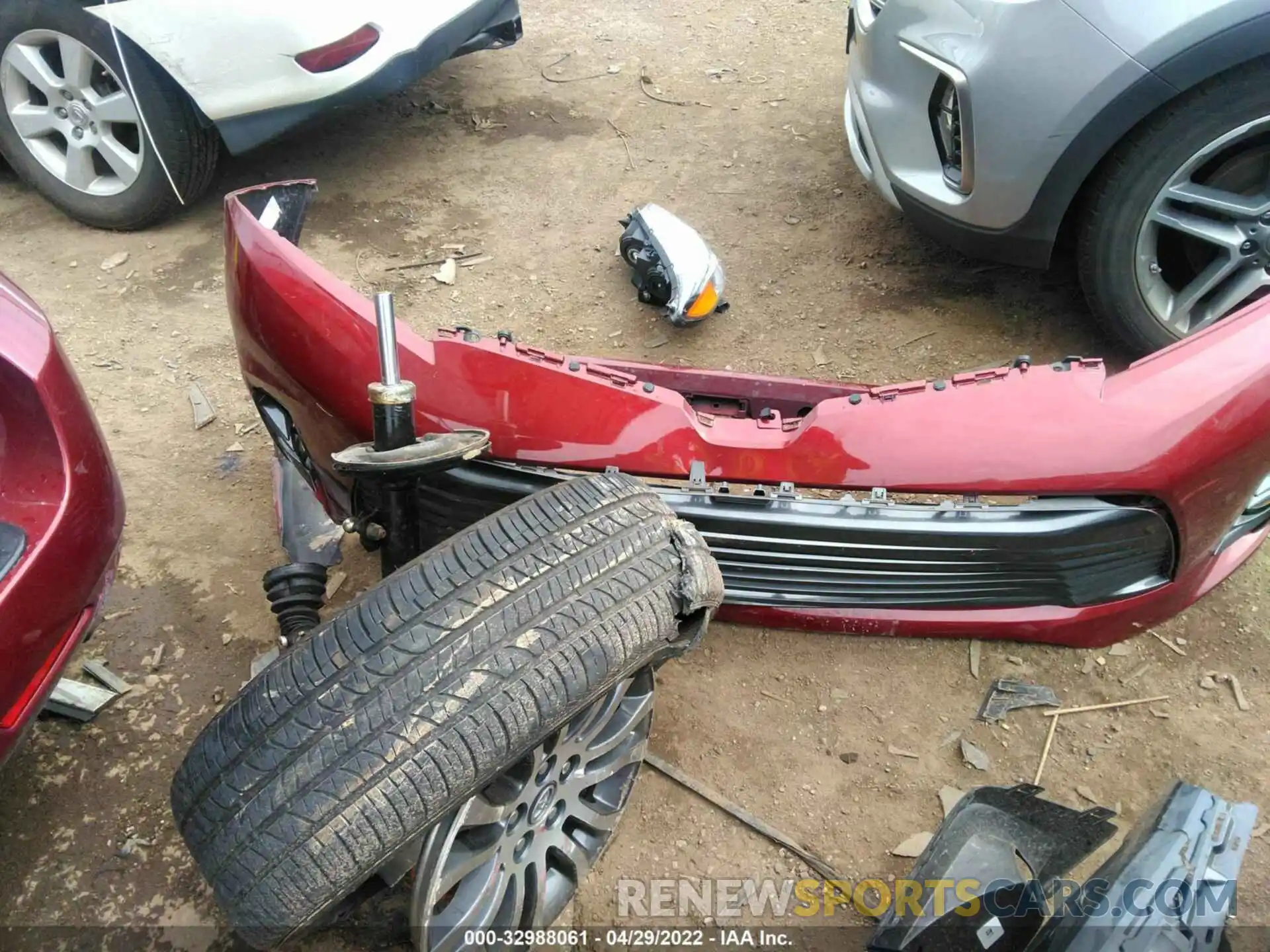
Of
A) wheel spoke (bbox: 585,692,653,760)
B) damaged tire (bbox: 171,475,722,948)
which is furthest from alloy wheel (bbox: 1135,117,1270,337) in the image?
damaged tire (bbox: 171,475,722,948)

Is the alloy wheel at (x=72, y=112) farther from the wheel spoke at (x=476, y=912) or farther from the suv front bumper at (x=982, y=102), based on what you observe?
the wheel spoke at (x=476, y=912)

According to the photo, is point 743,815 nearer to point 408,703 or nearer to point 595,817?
point 595,817

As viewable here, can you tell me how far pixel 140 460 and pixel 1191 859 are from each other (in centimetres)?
314

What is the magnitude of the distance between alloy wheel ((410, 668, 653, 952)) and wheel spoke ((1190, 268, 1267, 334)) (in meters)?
2.31

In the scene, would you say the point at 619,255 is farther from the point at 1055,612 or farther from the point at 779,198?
the point at 1055,612

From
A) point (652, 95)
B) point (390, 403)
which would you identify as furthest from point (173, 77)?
point (390, 403)

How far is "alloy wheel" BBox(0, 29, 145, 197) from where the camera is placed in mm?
3869

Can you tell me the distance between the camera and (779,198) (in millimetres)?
4340

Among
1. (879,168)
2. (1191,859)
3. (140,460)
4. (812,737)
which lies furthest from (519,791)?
(879,168)

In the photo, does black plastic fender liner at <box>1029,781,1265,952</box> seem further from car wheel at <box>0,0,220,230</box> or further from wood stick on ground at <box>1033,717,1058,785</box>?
car wheel at <box>0,0,220,230</box>

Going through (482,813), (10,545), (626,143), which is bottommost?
(626,143)

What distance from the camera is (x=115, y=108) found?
3.88 m

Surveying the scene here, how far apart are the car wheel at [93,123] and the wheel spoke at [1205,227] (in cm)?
377

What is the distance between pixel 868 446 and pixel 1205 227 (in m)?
1.75
